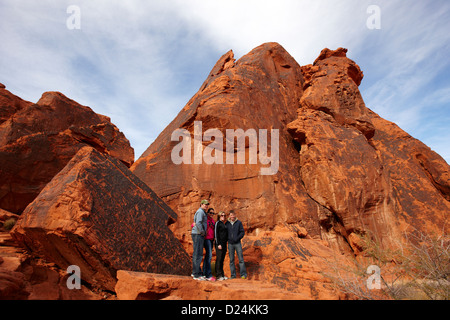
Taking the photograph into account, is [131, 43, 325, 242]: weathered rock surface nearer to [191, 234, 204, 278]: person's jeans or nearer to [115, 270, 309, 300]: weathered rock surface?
[191, 234, 204, 278]: person's jeans

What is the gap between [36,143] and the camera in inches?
441

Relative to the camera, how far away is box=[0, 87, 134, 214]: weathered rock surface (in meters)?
10.8

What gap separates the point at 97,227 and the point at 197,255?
212cm

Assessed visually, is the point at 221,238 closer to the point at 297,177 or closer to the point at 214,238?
the point at 214,238

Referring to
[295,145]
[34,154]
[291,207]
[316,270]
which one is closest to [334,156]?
[295,145]

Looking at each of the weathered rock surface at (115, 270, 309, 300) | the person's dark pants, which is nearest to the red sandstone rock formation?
the weathered rock surface at (115, 270, 309, 300)

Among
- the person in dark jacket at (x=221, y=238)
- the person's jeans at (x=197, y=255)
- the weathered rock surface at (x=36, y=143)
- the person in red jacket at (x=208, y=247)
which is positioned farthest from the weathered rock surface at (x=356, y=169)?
the weathered rock surface at (x=36, y=143)

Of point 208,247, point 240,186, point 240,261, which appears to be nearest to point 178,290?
point 208,247

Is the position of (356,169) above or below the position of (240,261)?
above

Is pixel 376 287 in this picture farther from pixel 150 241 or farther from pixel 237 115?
pixel 237 115

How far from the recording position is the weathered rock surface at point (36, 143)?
10820mm

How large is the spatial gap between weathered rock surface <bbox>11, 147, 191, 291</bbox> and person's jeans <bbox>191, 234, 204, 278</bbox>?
24 centimetres
